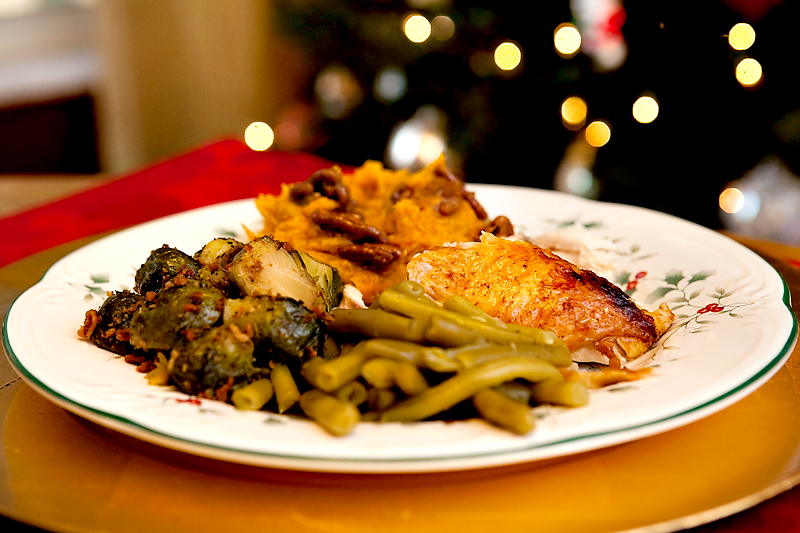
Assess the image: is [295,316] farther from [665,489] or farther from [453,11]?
[453,11]

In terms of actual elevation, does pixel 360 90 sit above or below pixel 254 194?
above

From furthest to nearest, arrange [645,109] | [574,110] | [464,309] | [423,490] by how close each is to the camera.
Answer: [574,110] → [645,109] → [464,309] → [423,490]

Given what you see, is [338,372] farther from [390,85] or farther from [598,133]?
[390,85]

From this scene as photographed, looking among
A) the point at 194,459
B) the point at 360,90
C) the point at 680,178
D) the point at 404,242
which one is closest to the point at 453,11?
the point at 360,90

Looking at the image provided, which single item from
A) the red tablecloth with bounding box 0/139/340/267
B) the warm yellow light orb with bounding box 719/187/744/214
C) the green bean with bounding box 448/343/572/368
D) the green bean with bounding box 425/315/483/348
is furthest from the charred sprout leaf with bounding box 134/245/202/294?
the warm yellow light orb with bounding box 719/187/744/214

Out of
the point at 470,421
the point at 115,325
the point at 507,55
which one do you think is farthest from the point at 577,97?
the point at 470,421

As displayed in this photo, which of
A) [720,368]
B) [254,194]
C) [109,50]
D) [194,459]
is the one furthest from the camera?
[109,50]
